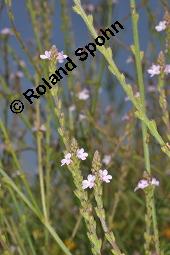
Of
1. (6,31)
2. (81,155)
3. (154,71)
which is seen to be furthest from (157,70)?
(6,31)

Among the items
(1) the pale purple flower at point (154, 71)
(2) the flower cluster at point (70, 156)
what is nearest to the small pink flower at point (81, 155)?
(2) the flower cluster at point (70, 156)

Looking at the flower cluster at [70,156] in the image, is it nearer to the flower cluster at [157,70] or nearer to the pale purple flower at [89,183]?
the pale purple flower at [89,183]

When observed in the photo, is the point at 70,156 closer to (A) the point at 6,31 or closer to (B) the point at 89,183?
(B) the point at 89,183

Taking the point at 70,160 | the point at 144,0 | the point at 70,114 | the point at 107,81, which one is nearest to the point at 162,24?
the point at 144,0

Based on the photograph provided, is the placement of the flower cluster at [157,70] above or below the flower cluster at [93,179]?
above

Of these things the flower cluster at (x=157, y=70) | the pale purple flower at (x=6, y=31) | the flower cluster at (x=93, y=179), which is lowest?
the flower cluster at (x=93, y=179)
